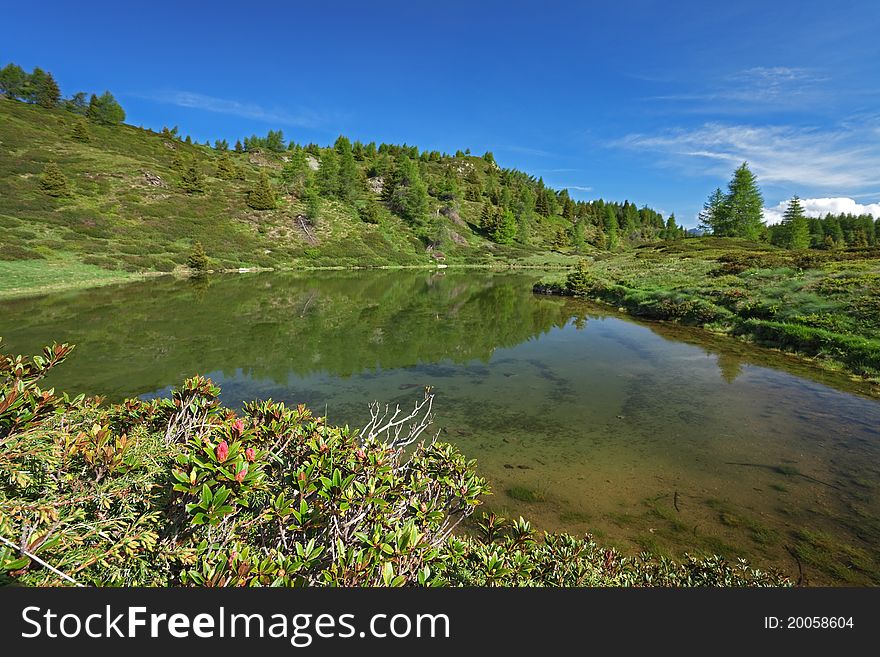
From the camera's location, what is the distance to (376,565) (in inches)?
101

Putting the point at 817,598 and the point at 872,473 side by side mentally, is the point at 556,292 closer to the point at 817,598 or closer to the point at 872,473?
the point at 872,473

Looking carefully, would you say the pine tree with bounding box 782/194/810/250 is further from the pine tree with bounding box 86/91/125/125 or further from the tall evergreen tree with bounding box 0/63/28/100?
the tall evergreen tree with bounding box 0/63/28/100

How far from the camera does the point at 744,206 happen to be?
72375mm

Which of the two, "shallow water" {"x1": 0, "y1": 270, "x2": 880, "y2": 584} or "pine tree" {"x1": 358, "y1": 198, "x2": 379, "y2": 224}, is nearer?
"shallow water" {"x1": 0, "y1": 270, "x2": 880, "y2": 584}

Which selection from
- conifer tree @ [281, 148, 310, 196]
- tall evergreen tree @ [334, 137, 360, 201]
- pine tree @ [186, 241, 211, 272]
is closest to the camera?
pine tree @ [186, 241, 211, 272]

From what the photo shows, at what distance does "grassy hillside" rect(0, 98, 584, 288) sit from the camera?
43219 millimetres

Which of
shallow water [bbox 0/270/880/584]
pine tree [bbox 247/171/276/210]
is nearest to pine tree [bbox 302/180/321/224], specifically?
pine tree [bbox 247/171/276/210]

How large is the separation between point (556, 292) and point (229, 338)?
93.6ft

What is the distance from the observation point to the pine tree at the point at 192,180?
248 ft

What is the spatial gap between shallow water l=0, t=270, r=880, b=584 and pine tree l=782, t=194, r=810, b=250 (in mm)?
78206

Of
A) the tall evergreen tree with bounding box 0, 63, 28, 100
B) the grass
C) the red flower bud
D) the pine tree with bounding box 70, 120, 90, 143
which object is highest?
the tall evergreen tree with bounding box 0, 63, 28, 100

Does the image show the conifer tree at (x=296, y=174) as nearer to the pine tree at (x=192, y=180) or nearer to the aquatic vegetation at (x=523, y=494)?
the pine tree at (x=192, y=180)

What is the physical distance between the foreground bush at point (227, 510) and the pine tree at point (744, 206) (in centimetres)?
8913

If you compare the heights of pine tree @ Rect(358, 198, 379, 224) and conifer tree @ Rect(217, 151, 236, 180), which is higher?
conifer tree @ Rect(217, 151, 236, 180)
